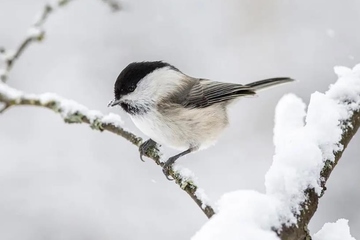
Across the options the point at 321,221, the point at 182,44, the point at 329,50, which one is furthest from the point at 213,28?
the point at 321,221

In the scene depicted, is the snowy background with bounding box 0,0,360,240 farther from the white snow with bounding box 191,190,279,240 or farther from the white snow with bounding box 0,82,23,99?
the white snow with bounding box 191,190,279,240

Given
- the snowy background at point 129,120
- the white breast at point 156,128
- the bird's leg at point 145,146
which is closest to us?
the bird's leg at point 145,146

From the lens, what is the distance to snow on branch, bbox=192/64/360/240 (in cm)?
89

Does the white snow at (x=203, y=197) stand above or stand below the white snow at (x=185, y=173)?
below

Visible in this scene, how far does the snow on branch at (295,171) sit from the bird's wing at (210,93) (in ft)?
2.39

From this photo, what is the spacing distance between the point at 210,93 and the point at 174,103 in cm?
23

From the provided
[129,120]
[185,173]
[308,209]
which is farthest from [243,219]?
[129,120]

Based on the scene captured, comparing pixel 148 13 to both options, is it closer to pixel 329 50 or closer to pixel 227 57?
pixel 227 57

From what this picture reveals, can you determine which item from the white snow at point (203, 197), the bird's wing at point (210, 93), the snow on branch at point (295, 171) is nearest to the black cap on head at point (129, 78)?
the bird's wing at point (210, 93)

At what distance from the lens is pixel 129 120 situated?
13.0ft

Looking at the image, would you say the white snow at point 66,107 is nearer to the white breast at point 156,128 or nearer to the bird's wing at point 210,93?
the white breast at point 156,128

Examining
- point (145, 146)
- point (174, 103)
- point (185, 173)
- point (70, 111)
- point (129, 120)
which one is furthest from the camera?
point (129, 120)

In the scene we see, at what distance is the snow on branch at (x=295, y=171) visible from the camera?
0.89 metres

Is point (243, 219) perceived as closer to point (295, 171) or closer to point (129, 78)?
point (295, 171)
